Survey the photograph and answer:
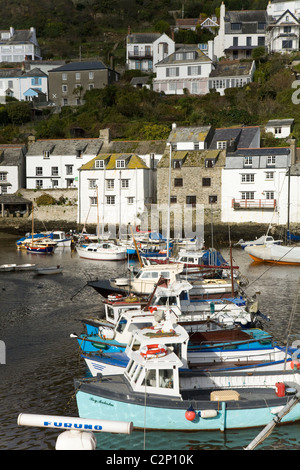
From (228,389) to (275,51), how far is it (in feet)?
240

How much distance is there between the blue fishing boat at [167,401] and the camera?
46.4 feet

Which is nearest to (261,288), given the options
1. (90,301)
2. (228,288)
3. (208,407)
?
(228,288)

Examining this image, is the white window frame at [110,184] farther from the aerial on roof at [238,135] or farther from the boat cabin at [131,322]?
the boat cabin at [131,322]

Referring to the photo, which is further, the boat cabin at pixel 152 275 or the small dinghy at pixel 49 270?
the small dinghy at pixel 49 270

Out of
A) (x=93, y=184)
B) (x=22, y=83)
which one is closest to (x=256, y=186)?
(x=93, y=184)

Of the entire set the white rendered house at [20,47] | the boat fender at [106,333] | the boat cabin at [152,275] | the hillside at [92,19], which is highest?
the hillside at [92,19]

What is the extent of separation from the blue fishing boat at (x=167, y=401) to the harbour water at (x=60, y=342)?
0.37 meters

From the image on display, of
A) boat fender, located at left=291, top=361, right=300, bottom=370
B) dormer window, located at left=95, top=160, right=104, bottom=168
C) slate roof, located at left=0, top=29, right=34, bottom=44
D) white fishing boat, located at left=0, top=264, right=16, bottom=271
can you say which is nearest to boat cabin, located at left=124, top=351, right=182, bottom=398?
boat fender, located at left=291, top=361, right=300, bottom=370

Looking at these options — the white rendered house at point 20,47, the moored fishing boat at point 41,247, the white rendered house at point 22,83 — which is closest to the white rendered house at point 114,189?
the moored fishing boat at point 41,247

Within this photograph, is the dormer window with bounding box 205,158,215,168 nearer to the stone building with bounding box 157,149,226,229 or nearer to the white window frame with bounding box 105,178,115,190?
the stone building with bounding box 157,149,226,229

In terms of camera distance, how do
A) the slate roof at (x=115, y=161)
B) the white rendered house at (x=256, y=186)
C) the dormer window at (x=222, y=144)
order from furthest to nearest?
1. the dormer window at (x=222, y=144)
2. the slate roof at (x=115, y=161)
3. the white rendered house at (x=256, y=186)

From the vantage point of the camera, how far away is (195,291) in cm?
2730

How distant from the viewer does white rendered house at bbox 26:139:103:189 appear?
62781mm

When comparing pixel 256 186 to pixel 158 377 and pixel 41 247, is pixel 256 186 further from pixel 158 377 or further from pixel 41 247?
pixel 158 377
